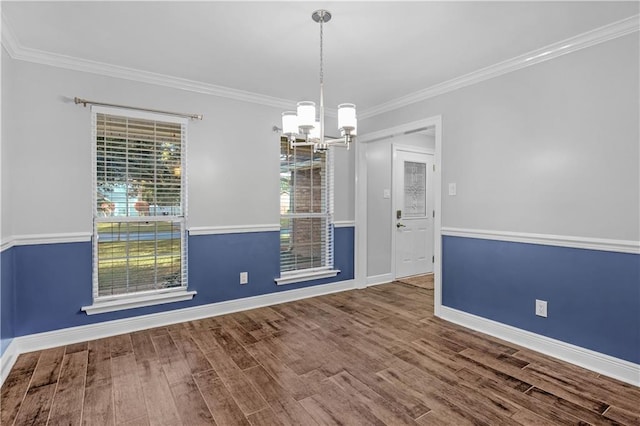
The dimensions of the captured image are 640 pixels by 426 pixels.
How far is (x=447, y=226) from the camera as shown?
352cm

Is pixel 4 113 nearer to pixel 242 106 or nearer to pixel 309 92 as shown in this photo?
pixel 242 106

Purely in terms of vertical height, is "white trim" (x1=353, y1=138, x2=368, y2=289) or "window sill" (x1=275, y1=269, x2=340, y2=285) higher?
"white trim" (x1=353, y1=138, x2=368, y2=289)

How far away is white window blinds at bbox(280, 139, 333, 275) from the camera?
419 cm

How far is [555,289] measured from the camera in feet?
8.85

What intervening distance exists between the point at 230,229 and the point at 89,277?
54.1 inches

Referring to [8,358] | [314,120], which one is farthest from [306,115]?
[8,358]

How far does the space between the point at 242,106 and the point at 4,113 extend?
6.69 feet

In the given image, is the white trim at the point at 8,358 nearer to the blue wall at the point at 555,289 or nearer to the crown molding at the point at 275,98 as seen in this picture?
the crown molding at the point at 275,98

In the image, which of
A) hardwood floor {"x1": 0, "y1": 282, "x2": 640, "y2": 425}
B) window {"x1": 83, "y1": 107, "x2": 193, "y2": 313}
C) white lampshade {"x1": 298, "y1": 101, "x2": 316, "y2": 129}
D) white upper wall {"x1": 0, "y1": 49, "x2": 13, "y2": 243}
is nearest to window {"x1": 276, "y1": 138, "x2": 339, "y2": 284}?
hardwood floor {"x1": 0, "y1": 282, "x2": 640, "y2": 425}

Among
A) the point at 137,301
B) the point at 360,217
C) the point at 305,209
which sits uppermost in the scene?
the point at 305,209

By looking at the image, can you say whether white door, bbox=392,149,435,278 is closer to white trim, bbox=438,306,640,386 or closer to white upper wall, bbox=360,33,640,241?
white upper wall, bbox=360,33,640,241

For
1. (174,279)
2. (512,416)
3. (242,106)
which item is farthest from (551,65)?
(174,279)

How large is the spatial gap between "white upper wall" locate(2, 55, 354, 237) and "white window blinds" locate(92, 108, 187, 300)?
110mm

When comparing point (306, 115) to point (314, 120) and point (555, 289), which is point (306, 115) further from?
point (555, 289)
